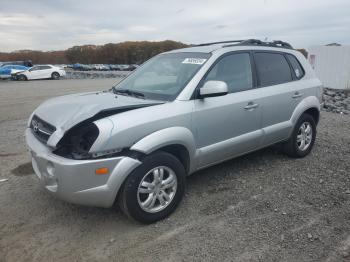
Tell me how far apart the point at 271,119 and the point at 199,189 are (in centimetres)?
144

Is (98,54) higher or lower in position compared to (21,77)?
higher

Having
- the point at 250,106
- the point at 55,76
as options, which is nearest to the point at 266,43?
the point at 250,106

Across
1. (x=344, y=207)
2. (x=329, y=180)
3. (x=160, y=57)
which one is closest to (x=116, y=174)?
(x=160, y=57)

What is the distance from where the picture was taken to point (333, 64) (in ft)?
52.6

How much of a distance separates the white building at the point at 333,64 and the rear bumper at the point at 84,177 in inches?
600

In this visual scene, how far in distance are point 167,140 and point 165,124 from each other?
17 cm

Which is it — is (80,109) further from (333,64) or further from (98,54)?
(98,54)

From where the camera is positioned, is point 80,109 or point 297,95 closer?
point 80,109

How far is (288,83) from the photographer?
16.7 ft

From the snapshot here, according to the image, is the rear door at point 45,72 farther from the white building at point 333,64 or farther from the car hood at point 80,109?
the car hood at point 80,109

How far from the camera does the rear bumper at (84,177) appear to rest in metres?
3.01

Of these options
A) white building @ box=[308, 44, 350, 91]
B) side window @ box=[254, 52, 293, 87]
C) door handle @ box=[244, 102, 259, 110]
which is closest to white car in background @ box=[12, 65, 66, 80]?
white building @ box=[308, 44, 350, 91]

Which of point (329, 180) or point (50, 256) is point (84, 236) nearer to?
point (50, 256)

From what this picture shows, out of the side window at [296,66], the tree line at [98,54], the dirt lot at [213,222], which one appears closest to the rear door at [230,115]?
the dirt lot at [213,222]
